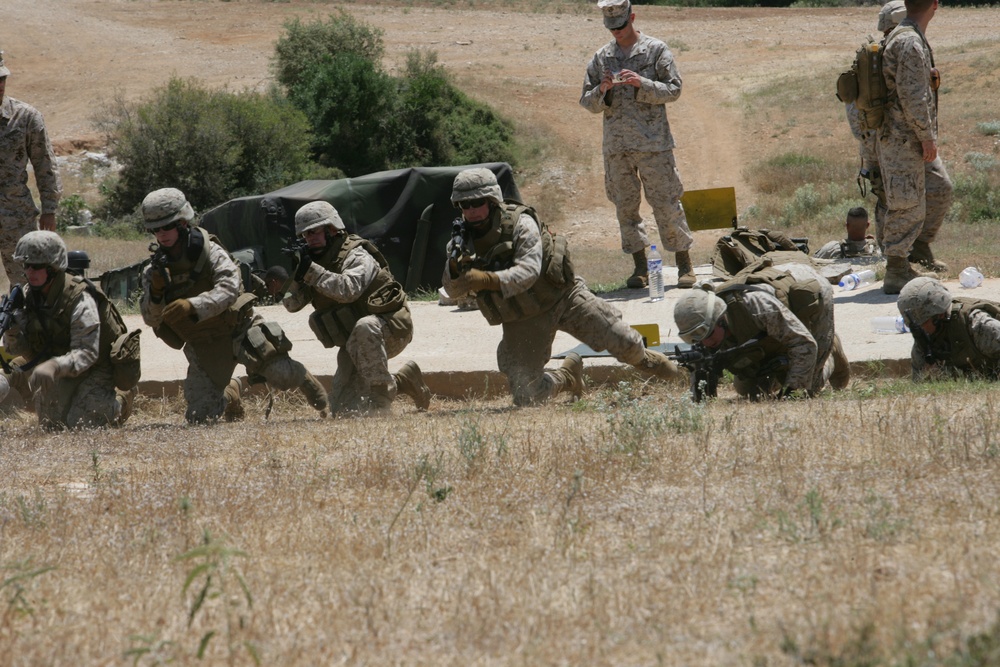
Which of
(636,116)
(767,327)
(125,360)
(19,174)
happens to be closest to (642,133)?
(636,116)

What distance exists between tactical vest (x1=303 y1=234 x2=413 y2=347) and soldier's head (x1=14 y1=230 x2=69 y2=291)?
1.54 metres

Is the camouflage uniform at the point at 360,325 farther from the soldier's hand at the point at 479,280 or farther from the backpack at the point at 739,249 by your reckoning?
the backpack at the point at 739,249

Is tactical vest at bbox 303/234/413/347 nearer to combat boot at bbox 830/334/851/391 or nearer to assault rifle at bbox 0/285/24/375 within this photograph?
assault rifle at bbox 0/285/24/375

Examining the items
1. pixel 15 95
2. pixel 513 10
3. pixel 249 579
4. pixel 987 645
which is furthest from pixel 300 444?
pixel 513 10

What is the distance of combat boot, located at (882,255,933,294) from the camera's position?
32.1 feet

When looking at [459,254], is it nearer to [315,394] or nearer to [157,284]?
[315,394]

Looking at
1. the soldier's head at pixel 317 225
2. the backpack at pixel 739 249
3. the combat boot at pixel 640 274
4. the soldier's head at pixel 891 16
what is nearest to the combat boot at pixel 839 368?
the backpack at pixel 739 249

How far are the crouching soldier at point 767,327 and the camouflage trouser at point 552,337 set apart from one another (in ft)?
1.67

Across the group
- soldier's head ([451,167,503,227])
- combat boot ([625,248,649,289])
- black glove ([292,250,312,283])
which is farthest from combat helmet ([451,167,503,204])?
combat boot ([625,248,649,289])

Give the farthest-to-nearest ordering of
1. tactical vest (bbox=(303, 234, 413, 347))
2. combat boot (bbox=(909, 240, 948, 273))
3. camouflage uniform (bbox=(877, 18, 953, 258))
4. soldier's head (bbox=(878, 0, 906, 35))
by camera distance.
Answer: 1. soldier's head (bbox=(878, 0, 906, 35))
2. combat boot (bbox=(909, 240, 948, 273))
3. camouflage uniform (bbox=(877, 18, 953, 258))
4. tactical vest (bbox=(303, 234, 413, 347))

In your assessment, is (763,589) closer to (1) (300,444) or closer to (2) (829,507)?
(2) (829,507)

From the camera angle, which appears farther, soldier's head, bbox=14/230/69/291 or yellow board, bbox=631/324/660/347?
yellow board, bbox=631/324/660/347

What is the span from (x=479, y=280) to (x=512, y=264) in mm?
393

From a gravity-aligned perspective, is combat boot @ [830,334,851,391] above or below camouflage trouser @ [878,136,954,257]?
below
